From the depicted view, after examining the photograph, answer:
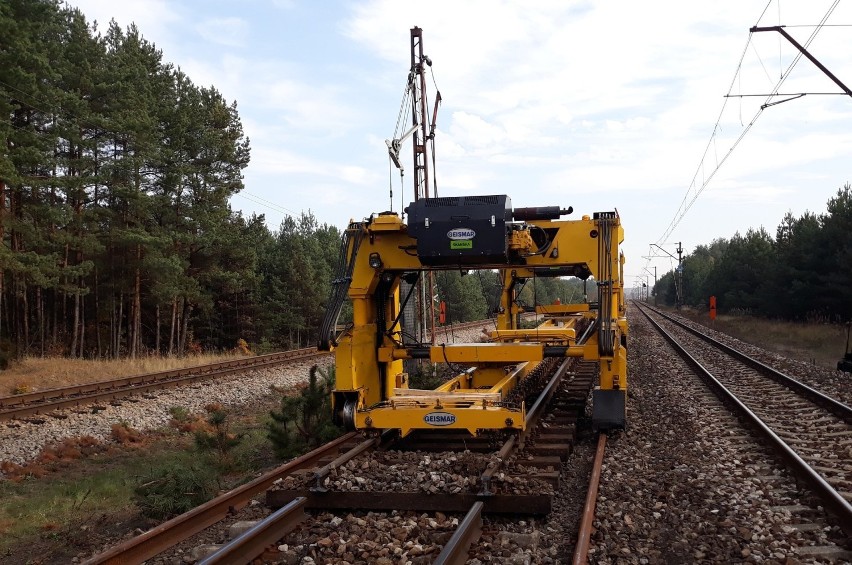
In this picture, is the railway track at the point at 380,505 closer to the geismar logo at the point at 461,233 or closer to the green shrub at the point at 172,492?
the green shrub at the point at 172,492

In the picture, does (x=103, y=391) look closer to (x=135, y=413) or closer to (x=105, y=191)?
(x=135, y=413)

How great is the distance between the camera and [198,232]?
32.2m

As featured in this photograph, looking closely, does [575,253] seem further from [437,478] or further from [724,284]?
[724,284]

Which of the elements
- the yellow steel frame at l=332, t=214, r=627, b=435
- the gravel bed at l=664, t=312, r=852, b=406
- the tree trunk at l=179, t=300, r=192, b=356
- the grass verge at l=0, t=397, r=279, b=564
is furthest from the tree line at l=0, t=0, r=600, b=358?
the yellow steel frame at l=332, t=214, r=627, b=435

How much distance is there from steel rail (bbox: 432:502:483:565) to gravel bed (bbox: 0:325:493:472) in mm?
7609

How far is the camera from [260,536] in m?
4.71

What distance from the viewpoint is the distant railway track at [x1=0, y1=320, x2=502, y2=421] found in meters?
12.6

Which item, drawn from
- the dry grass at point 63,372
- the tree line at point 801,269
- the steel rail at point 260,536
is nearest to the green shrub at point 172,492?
the steel rail at point 260,536

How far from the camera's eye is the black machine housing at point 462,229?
726cm

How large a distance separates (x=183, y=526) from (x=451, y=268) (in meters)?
4.23

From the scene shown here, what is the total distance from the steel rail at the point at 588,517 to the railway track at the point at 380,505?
12.4 inches

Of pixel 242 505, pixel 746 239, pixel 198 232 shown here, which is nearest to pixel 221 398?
pixel 242 505

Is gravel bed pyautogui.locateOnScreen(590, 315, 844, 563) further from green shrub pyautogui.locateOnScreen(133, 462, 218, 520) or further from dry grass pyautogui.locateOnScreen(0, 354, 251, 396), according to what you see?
dry grass pyautogui.locateOnScreen(0, 354, 251, 396)

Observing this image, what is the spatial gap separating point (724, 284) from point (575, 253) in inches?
2367
